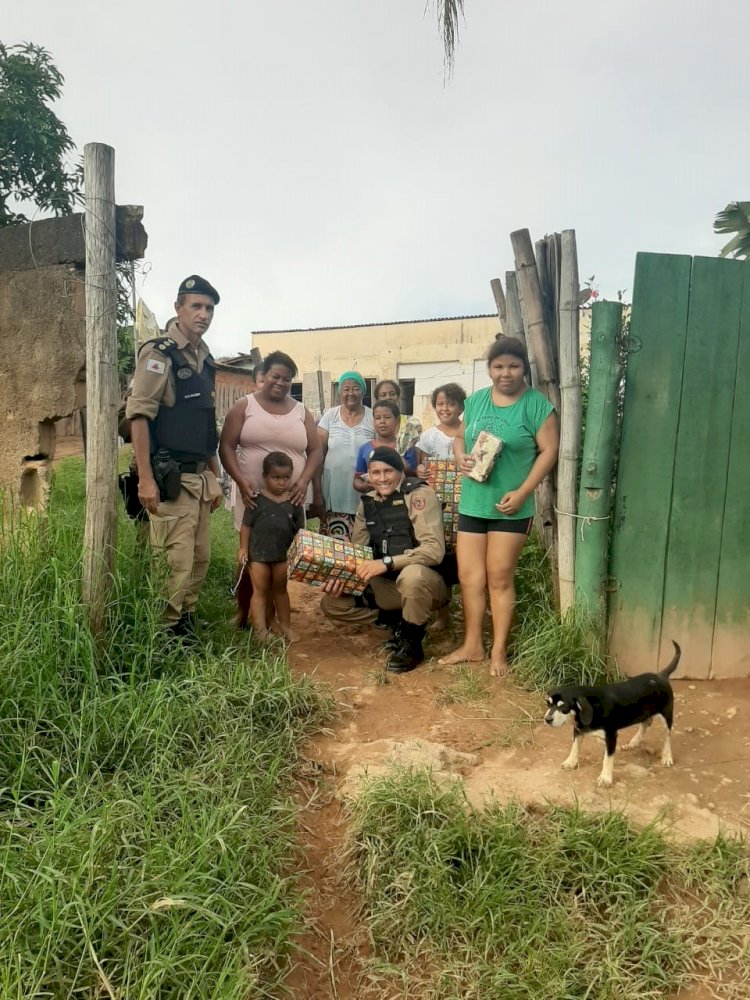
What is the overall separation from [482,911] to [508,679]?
157 centimetres

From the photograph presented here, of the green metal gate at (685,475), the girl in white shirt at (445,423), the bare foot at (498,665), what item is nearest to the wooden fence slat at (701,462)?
the green metal gate at (685,475)

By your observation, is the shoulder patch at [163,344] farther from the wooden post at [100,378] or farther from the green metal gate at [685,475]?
the green metal gate at [685,475]

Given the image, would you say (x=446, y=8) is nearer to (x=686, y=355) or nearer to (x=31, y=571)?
(x=686, y=355)

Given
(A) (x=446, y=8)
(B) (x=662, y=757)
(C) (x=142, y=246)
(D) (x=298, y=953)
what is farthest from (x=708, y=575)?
(A) (x=446, y=8)

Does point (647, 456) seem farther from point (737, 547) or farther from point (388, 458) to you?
point (388, 458)

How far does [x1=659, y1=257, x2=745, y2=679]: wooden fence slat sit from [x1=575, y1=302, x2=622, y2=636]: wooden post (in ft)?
1.09

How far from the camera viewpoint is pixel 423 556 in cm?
382

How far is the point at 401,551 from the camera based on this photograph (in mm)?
3916

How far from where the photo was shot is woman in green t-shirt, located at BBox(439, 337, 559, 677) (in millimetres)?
3568

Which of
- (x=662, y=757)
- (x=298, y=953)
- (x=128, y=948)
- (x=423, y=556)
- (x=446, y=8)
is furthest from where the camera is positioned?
(x=446, y=8)

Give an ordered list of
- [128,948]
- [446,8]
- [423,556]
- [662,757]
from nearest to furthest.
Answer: [128,948] → [662,757] → [423,556] → [446,8]

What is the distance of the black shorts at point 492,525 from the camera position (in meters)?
3.61

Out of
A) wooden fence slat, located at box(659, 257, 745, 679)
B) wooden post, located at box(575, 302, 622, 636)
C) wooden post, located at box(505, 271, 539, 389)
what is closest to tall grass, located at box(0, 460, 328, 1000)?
wooden post, located at box(575, 302, 622, 636)

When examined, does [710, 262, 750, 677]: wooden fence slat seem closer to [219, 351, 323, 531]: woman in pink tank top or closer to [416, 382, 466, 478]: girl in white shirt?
[416, 382, 466, 478]: girl in white shirt
